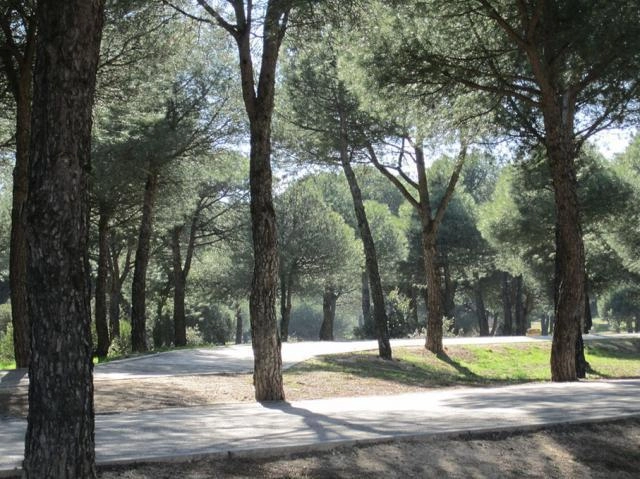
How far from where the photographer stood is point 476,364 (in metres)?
20.5

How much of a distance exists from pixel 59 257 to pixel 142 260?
16.6 metres

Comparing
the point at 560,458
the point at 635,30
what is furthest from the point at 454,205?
the point at 560,458

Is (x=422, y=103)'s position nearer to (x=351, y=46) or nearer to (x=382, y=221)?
(x=351, y=46)

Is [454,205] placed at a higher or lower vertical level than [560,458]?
higher

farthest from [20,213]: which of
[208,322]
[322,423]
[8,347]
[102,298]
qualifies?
[208,322]

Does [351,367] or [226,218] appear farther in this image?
[226,218]

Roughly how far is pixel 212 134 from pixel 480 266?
85.5 feet

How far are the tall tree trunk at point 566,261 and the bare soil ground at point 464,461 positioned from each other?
5191mm

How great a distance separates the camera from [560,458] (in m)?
6.12

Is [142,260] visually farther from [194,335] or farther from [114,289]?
[194,335]

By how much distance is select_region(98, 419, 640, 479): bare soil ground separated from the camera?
511cm

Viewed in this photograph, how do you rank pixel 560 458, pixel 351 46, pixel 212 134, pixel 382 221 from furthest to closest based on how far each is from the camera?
pixel 382 221, pixel 212 134, pixel 351 46, pixel 560 458

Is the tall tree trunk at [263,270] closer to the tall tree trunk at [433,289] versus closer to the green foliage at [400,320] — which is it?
the tall tree trunk at [433,289]

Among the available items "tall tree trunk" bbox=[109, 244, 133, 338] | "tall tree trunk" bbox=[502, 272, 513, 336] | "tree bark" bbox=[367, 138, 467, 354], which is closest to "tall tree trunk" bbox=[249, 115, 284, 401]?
"tree bark" bbox=[367, 138, 467, 354]
